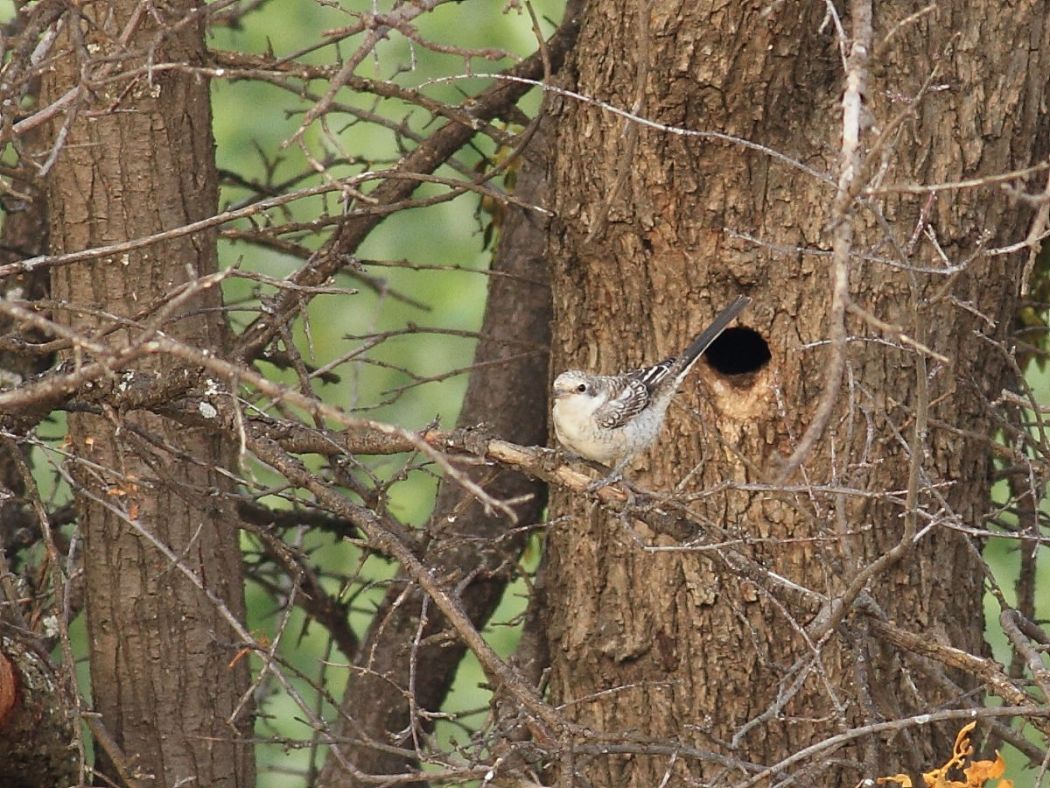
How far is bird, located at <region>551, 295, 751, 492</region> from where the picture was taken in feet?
13.3

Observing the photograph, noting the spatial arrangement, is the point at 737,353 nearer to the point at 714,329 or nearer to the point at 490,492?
the point at 714,329

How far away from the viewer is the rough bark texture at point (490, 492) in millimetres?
5215

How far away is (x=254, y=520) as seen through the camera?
5152 mm

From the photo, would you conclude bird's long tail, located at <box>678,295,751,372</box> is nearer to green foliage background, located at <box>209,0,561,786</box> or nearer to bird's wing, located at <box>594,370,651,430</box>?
bird's wing, located at <box>594,370,651,430</box>

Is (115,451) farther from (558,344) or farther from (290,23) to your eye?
(290,23)

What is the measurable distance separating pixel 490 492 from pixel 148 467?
1564 mm

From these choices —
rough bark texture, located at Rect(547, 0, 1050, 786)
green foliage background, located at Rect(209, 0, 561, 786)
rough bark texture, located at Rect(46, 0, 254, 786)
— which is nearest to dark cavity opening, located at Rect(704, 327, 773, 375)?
rough bark texture, located at Rect(547, 0, 1050, 786)

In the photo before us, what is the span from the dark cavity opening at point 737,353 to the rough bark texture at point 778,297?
354 mm

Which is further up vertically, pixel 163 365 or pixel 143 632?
pixel 163 365

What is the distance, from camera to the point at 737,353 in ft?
15.6

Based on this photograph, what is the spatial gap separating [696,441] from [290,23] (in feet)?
28.2

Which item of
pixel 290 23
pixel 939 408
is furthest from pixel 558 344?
pixel 290 23

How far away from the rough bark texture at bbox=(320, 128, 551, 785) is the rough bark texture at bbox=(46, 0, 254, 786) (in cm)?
84

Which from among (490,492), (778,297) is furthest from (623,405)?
(490,492)
